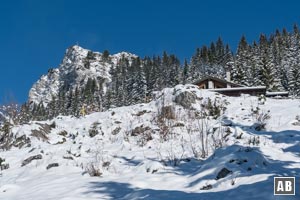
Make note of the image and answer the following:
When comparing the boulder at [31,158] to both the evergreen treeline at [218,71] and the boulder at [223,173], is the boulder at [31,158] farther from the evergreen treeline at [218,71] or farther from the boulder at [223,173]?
the evergreen treeline at [218,71]

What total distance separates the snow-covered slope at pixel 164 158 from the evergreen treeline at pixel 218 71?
48.7 metres

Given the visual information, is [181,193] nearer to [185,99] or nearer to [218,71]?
[185,99]

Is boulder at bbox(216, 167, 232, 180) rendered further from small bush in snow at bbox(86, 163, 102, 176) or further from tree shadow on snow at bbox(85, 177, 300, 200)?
small bush in snow at bbox(86, 163, 102, 176)

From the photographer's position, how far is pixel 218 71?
10275 cm

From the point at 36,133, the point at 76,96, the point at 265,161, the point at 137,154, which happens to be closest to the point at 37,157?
the point at 137,154

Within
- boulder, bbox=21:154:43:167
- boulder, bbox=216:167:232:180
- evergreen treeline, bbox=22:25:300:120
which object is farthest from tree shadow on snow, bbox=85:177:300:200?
evergreen treeline, bbox=22:25:300:120

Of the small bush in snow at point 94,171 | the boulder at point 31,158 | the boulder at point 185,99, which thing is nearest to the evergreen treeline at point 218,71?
the boulder at point 185,99

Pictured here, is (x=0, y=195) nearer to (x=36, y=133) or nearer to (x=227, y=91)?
(x=36, y=133)

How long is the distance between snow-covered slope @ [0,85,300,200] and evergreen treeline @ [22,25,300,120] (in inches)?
1918

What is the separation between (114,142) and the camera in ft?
39.0

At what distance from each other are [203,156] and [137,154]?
1918 millimetres

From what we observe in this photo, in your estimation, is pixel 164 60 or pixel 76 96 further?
pixel 164 60

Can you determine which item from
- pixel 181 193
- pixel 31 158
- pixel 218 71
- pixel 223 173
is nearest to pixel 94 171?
pixel 181 193

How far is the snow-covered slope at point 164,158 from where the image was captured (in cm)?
595
